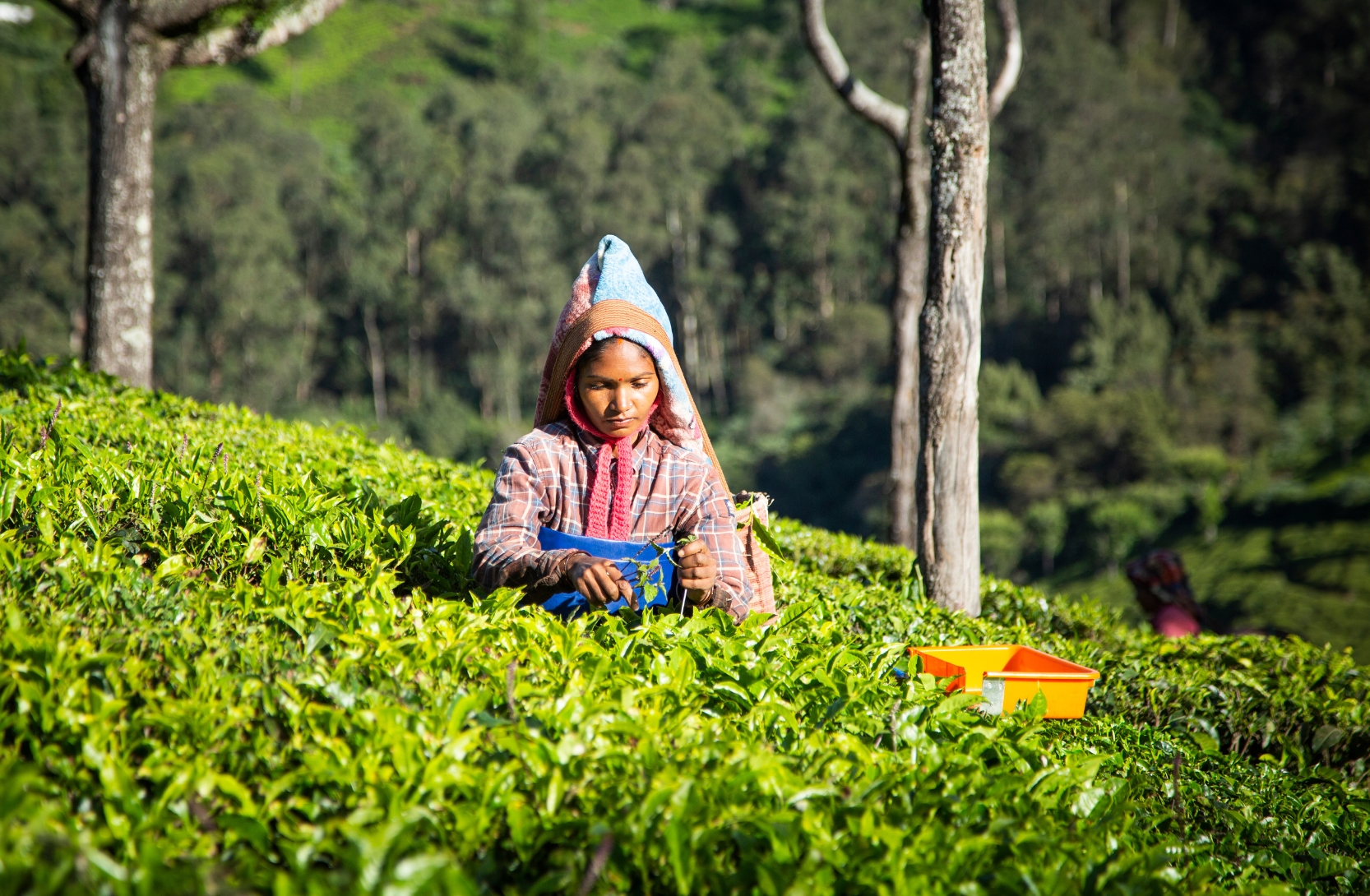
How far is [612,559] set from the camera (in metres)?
2.46

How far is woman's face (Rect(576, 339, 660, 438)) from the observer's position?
8.61ft

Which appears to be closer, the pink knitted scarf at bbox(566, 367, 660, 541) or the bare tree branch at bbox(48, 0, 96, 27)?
the pink knitted scarf at bbox(566, 367, 660, 541)

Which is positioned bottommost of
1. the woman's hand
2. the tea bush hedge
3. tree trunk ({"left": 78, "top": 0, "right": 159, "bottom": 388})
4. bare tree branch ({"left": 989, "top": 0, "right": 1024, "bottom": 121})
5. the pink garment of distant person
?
the pink garment of distant person

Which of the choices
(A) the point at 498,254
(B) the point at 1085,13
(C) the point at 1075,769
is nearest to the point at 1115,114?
(B) the point at 1085,13

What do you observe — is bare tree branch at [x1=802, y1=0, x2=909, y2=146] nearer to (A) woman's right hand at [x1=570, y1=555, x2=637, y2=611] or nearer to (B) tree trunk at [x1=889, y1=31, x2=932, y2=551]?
(B) tree trunk at [x1=889, y1=31, x2=932, y2=551]

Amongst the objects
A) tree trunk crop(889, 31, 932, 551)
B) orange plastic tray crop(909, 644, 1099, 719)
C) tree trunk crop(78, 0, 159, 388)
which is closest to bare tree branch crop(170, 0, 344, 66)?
tree trunk crop(78, 0, 159, 388)

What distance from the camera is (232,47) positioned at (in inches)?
263

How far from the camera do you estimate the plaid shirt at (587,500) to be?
2.53 meters

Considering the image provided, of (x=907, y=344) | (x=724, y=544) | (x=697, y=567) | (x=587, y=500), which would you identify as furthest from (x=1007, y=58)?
(x=697, y=567)

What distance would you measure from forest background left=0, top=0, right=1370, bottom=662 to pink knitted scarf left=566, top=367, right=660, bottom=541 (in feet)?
68.2

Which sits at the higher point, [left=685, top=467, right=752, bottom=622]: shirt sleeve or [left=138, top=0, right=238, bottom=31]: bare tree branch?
[left=138, top=0, right=238, bottom=31]: bare tree branch

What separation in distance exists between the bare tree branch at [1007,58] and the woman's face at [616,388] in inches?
152

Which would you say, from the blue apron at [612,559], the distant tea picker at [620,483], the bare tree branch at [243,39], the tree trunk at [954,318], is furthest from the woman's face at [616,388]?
the bare tree branch at [243,39]

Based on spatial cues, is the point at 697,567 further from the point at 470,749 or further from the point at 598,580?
the point at 470,749
